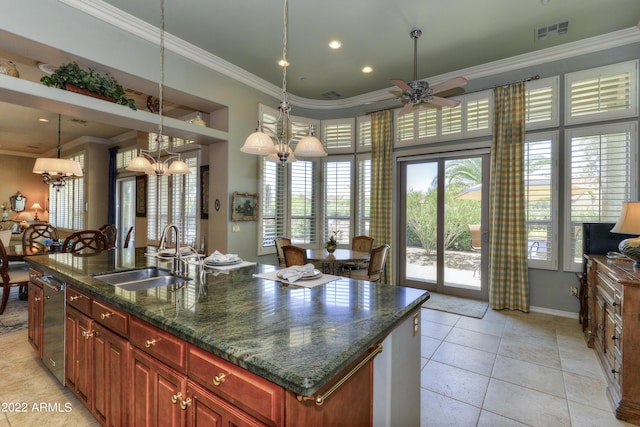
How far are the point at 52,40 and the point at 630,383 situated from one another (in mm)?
5584

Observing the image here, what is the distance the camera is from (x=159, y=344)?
57.7 inches

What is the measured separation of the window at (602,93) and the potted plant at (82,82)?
5620mm

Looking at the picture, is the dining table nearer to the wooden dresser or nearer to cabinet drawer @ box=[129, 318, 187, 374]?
the wooden dresser

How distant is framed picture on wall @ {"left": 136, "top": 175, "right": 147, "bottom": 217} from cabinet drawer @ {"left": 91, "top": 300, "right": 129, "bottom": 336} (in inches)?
200

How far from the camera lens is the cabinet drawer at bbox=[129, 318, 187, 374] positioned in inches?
53.5

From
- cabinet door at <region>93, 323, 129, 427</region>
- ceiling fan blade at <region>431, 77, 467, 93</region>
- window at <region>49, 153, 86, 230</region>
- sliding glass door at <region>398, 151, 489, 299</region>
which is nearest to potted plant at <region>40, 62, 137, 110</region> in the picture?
cabinet door at <region>93, 323, 129, 427</region>

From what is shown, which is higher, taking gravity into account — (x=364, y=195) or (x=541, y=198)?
(x=364, y=195)

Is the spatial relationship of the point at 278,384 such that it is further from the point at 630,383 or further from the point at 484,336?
the point at 484,336

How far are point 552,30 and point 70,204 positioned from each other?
11.4 m

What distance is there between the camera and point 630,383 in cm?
212

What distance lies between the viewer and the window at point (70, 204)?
826cm

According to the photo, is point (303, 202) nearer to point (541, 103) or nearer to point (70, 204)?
point (541, 103)

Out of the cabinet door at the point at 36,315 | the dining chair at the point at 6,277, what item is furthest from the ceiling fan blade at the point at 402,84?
the dining chair at the point at 6,277

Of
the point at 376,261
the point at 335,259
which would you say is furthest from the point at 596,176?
the point at 335,259
